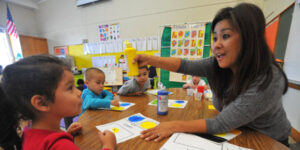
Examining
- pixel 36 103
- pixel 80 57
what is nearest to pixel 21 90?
pixel 36 103

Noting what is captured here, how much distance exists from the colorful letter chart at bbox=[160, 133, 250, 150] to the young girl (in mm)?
256

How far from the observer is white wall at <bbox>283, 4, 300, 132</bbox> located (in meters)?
1.53

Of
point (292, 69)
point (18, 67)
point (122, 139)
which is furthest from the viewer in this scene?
point (292, 69)

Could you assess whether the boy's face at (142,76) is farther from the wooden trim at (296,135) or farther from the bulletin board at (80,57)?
the bulletin board at (80,57)

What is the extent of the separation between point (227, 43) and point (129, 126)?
72 centimetres

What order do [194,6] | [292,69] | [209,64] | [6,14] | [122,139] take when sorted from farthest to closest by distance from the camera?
[6,14], [194,6], [292,69], [209,64], [122,139]

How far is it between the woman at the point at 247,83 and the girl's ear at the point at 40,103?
17.4 inches

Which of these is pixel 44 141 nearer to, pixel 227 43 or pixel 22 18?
pixel 227 43

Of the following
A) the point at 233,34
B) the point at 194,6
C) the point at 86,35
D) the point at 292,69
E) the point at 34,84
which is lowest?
the point at 292,69

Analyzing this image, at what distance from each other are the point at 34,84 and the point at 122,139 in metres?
0.43

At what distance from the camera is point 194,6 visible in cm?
291

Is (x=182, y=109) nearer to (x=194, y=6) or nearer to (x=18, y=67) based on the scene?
(x=18, y=67)

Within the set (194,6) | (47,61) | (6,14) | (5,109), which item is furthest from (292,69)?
(6,14)

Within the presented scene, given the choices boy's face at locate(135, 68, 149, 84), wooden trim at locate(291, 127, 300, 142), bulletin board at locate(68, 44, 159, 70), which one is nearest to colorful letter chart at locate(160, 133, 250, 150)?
boy's face at locate(135, 68, 149, 84)
